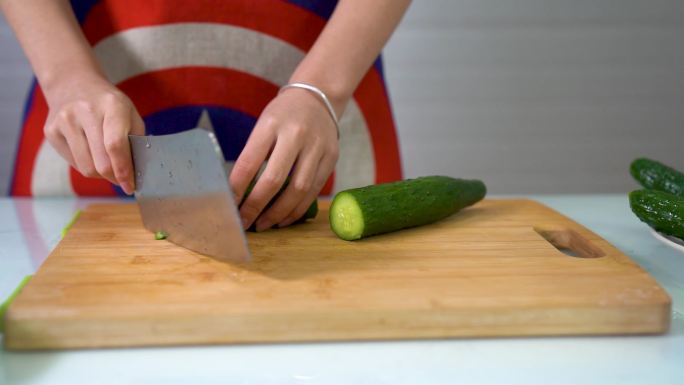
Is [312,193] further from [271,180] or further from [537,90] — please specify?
[537,90]

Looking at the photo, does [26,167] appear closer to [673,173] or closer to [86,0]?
[86,0]

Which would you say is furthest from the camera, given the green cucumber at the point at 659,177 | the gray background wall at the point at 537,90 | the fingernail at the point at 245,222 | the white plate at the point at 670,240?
the gray background wall at the point at 537,90

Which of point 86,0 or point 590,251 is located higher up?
point 86,0

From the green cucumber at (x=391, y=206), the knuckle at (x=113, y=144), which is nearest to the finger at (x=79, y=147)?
the knuckle at (x=113, y=144)

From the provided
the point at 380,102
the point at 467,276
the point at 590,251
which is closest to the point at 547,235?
the point at 590,251

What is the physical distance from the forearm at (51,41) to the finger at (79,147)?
19 centimetres

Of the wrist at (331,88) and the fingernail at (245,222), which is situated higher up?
the wrist at (331,88)

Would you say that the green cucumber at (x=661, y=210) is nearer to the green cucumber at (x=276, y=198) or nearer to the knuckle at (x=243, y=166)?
the green cucumber at (x=276, y=198)

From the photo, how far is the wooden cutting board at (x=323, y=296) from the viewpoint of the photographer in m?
1.05

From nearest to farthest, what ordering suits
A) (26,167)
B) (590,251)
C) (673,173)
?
(590,251), (673,173), (26,167)

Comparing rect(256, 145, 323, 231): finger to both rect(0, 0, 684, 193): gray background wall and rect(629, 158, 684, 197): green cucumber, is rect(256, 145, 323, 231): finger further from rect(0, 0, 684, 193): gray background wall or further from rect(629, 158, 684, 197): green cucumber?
rect(0, 0, 684, 193): gray background wall

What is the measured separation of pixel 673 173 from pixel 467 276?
2.92 feet

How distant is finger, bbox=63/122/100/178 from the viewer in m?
1.49

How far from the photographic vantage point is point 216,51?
2.12m
